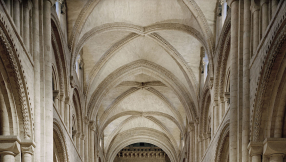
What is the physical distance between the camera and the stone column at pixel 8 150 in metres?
12.4

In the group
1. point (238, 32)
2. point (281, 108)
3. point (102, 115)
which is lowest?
point (281, 108)

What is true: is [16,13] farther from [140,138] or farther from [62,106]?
[140,138]

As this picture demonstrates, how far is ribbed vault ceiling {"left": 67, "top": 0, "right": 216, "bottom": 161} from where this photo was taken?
20.8 m

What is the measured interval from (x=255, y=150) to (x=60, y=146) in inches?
309

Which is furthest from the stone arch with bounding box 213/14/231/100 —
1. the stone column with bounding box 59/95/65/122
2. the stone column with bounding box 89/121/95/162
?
the stone column with bounding box 89/121/95/162

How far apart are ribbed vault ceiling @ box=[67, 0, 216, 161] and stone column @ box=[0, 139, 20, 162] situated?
837 cm

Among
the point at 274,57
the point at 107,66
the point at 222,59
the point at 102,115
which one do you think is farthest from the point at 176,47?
the point at 274,57

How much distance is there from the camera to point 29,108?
13055 mm

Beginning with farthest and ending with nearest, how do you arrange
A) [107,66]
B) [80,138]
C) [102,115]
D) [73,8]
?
[102,115]
[107,66]
[80,138]
[73,8]

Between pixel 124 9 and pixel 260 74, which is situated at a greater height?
pixel 124 9

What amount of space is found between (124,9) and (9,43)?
1053cm

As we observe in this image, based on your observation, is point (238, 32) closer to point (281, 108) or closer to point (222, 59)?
point (281, 108)

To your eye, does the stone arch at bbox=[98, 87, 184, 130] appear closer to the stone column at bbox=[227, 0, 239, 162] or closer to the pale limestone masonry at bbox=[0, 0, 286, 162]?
the pale limestone masonry at bbox=[0, 0, 286, 162]

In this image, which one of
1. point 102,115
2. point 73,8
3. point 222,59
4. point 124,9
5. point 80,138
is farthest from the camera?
point 102,115
